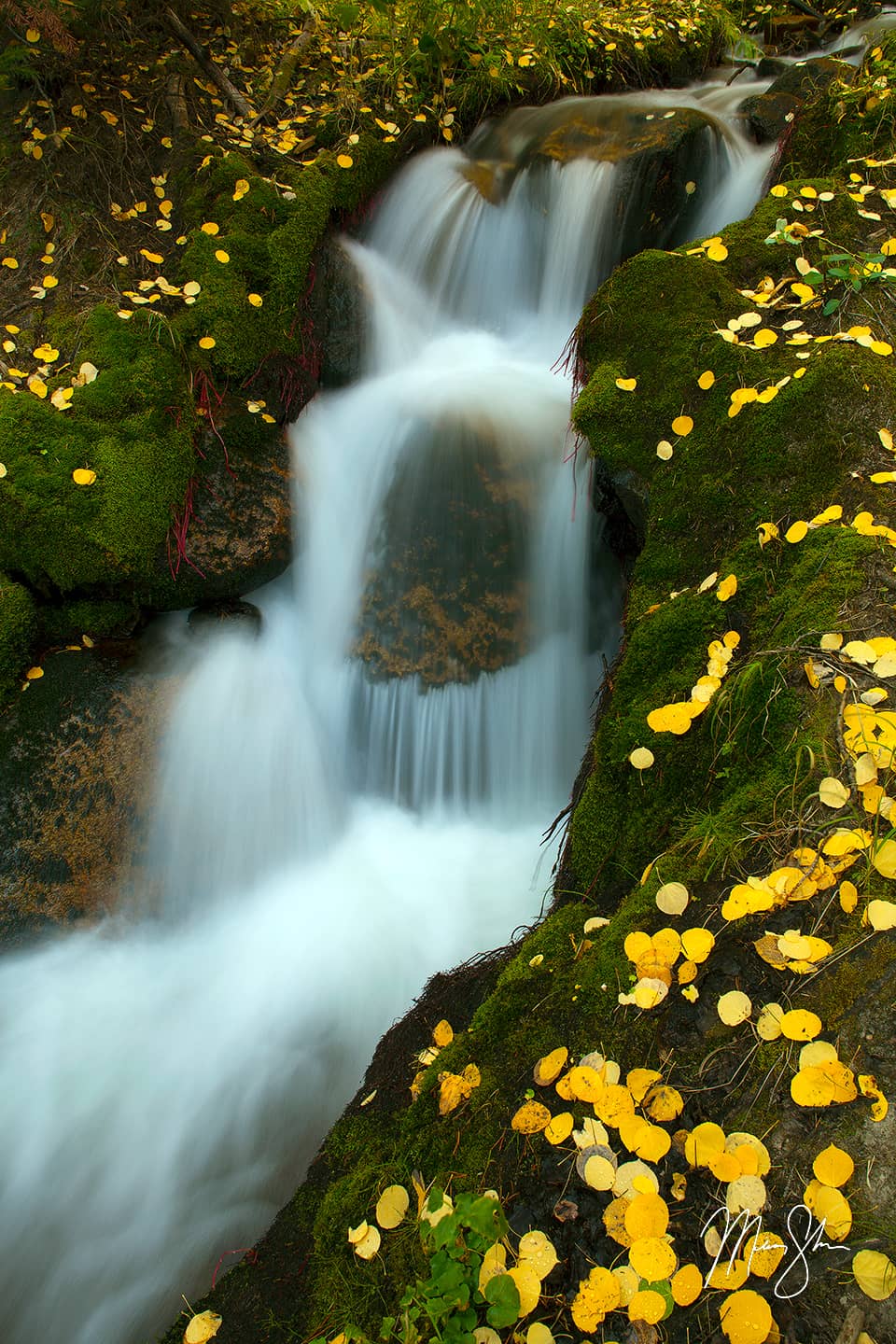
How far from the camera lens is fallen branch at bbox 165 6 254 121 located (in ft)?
16.4

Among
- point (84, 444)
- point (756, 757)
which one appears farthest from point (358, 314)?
point (756, 757)

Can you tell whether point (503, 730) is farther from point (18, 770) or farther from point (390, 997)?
point (18, 770)

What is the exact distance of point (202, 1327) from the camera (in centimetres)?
168

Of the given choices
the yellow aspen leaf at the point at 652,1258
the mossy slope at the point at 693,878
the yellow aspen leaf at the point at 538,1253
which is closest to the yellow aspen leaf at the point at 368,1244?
the mossy slope at the point at 693,878

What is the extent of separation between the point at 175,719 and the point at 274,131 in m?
4.24

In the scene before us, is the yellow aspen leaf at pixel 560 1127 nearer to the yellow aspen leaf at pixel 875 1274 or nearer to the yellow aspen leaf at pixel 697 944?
the yellow aspen leaf at pixel 697 944

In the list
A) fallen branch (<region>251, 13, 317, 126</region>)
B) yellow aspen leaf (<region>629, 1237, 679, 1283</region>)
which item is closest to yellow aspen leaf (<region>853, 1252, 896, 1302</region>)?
yellow aspen leaf (<region>629, 1237, 679, 1283</region>)

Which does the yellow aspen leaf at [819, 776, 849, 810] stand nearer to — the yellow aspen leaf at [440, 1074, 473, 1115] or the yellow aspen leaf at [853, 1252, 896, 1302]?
the yellow aspen leaf at [853, 1252, 896, 1302]

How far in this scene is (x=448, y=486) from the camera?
409cm

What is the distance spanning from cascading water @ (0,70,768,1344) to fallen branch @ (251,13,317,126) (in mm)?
1116

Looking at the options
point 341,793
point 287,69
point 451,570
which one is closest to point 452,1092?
point 341,793

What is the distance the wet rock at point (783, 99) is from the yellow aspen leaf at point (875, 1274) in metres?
6.21

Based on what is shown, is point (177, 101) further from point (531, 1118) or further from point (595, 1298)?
point (595, 1298)

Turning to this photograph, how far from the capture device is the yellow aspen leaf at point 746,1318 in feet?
3.61
